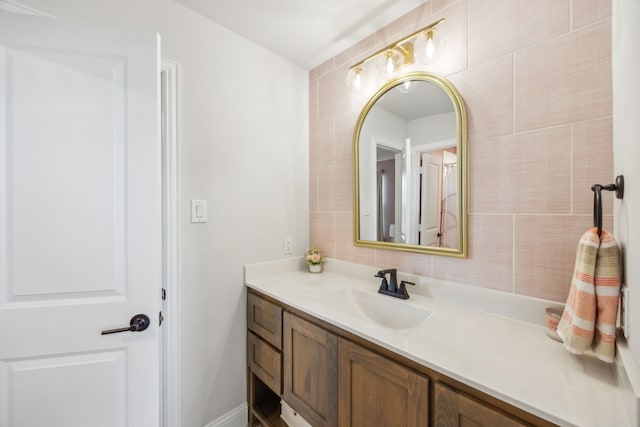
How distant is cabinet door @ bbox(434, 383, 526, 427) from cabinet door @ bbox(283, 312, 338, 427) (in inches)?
16.2

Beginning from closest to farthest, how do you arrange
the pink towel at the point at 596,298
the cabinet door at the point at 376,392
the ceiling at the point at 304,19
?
the pink towel at the point at 596,298 < the cabinet door at the point at 376,392 < the ceiling at the point at 304,19

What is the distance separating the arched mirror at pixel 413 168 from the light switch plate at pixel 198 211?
900 millimetres

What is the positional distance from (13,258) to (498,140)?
1.90 meters

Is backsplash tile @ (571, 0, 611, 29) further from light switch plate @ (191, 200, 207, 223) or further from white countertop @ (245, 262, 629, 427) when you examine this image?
light switch plate @ (191, 200, 207, 223)

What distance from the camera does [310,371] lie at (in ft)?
3.84

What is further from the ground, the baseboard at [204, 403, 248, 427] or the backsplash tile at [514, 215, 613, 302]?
the backsplash tile at [514, 215, 613, 302]

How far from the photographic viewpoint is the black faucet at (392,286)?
1.32 m

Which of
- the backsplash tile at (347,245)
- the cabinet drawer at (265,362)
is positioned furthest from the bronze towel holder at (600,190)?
the cabinet drawer at (265,362)

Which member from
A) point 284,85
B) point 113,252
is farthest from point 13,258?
point 284,85

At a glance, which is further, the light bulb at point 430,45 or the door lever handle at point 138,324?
the light bulb at point 430,45

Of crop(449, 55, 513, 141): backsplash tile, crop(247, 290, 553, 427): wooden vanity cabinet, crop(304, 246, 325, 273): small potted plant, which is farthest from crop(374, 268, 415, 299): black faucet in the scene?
crop(449, 55, 513, 141): backsplash tile

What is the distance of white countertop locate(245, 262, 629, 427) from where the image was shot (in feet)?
1.96

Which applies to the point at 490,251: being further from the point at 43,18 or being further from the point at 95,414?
the point at 43,18

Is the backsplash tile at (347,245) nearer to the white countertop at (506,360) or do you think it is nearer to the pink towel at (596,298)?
the white countertop at (506,360)
